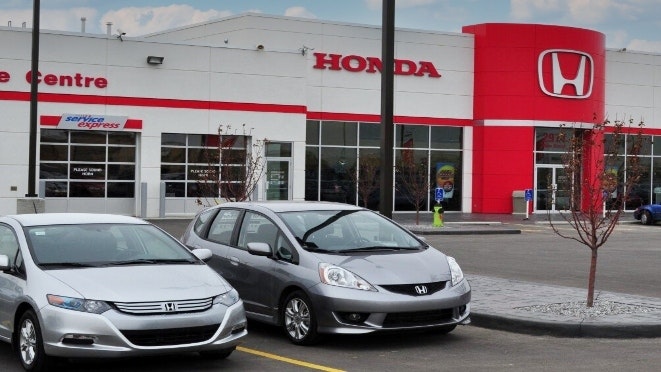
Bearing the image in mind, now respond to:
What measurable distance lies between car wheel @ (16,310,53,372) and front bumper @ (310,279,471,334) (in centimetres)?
280

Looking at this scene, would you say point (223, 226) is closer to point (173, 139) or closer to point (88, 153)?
point (88, 153)

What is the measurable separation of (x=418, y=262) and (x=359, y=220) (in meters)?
1.29

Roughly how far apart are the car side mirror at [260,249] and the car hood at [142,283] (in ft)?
4.95

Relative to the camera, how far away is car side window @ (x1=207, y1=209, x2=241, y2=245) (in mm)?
11953

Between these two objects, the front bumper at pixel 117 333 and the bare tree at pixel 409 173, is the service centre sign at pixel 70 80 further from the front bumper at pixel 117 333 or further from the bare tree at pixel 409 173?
the front bumper at pixel 117 333

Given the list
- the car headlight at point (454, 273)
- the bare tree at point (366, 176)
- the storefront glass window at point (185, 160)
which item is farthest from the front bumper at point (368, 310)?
the bare tree at point (366, 176)

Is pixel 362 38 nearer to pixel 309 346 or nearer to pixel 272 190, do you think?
pixel 272 190

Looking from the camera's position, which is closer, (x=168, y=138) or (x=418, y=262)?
(x=418, y=262)

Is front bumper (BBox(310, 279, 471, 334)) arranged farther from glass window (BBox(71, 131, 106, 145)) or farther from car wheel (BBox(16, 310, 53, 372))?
glass window (BBox(71, 131, 106, 145))

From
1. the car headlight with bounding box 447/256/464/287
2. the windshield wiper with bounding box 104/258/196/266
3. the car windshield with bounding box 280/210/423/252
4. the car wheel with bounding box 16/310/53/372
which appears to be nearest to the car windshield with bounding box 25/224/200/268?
the windshield wiper with bounding box 104/258/196/266

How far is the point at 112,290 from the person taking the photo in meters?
8.49

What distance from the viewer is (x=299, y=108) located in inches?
1523

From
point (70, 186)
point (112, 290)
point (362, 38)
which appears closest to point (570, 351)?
point (112, 290)

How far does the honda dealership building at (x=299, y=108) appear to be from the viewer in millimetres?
34781
